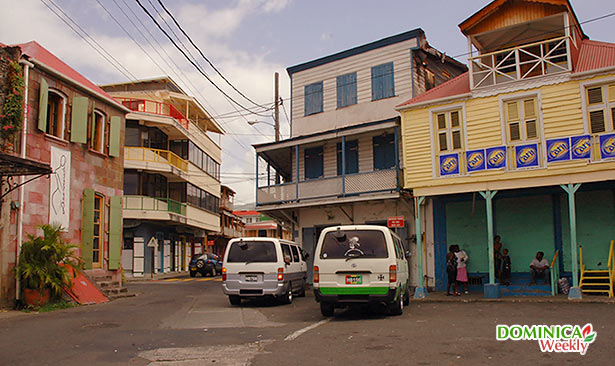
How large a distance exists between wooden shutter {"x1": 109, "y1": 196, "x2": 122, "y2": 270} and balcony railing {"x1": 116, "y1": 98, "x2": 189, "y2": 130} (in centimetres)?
1790

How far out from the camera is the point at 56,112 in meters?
17.7

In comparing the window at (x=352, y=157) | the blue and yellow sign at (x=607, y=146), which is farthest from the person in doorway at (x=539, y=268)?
the window at (x=352, y=157)

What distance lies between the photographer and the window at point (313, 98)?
2465 centimetres

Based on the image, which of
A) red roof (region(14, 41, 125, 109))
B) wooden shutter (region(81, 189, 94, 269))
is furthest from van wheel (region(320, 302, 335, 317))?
red roof (region(14, 41, 125, 109))

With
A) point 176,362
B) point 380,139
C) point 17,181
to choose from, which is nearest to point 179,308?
point 17,181

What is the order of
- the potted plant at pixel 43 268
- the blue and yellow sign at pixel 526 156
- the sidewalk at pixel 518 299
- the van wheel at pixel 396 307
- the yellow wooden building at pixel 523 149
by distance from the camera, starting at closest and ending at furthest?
the van wheel at pixel 396 307
the sidewalk at pixel 518 299
the potted plant at pixel 43 268
the yellow wooden building at pixel 523 149
the blue and yellow sign at pixel 526 156

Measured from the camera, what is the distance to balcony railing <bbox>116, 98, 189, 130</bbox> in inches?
1468

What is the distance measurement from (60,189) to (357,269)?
412 inches

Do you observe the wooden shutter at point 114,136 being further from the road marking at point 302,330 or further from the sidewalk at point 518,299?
the road marking at point 302,330

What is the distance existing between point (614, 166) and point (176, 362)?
1302cm

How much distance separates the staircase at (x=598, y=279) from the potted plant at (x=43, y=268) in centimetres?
1446

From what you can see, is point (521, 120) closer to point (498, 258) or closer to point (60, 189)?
point (498, 258)

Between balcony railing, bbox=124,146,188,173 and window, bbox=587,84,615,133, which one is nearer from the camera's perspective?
window, bbox=587,84,615,133

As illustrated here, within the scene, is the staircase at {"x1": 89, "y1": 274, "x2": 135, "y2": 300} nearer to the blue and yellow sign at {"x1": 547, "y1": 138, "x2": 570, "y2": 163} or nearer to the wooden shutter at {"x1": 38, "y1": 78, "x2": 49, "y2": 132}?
the wooden shutter at {"x1": 38, "y1": 78, "x2": 49, "y2": 132}
